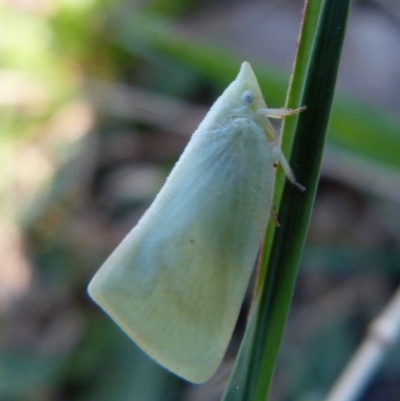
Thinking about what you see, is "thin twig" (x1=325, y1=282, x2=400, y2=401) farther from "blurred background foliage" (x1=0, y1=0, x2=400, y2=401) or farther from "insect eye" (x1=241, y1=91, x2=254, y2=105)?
"insect eye" (x1=241, y1=91, x2=254, y2=105)

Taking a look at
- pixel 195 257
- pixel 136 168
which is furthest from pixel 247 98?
pixel 136 168

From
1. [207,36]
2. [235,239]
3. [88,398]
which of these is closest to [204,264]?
[235,239]

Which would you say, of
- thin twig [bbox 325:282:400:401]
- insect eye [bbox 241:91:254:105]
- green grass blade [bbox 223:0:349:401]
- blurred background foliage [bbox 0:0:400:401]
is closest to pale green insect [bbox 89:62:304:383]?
insect eye [bbox 241:91:254:105]

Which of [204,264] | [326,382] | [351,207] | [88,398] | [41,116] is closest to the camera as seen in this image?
[204,264]

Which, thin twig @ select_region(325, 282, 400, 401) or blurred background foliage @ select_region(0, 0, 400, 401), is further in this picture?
blurred background foliage @ select_region(0, 0, 400, 401)

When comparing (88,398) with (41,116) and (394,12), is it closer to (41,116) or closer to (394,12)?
(41,116)

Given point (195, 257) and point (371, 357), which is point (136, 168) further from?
point (195, 257)
